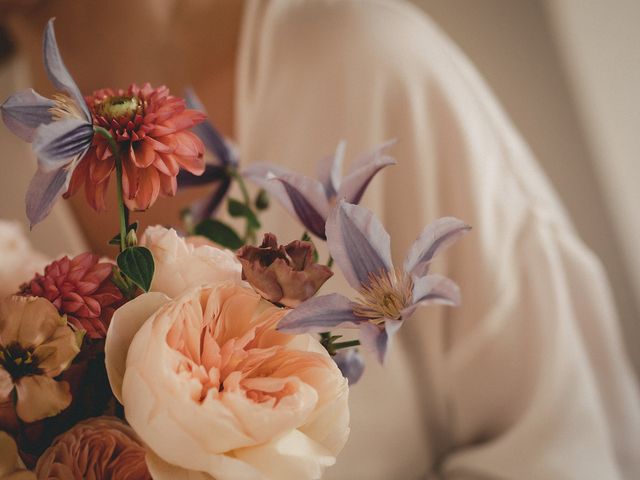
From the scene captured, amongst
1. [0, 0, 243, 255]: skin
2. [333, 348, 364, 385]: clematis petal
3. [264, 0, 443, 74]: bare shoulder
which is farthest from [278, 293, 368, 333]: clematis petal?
[0, 0, 243, 255]: skin

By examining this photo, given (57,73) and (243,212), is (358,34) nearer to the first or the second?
(243,212)

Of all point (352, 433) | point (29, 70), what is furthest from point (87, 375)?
point (29, 70)

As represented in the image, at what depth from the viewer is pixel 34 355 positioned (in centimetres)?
27

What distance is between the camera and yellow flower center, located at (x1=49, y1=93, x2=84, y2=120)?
0.93 feet

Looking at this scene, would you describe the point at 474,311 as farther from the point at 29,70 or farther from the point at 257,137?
the point at 29,70

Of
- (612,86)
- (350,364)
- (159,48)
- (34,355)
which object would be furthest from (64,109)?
(612,86)

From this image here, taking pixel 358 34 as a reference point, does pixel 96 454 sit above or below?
below

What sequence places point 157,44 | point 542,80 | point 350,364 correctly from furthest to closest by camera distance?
point 542,80 → point 157,44 → point 350,364

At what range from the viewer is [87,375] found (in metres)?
0.31

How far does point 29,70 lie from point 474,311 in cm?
94

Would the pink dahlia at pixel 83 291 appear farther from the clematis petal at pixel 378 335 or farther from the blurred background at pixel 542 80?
the blurred background at pixel 542 80

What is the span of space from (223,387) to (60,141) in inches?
5.0

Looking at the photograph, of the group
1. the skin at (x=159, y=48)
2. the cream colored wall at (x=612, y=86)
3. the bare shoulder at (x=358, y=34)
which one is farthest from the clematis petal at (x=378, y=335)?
the cream colored wall at (x=612, y=86)

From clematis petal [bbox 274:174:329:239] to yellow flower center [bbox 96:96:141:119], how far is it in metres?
0.08
